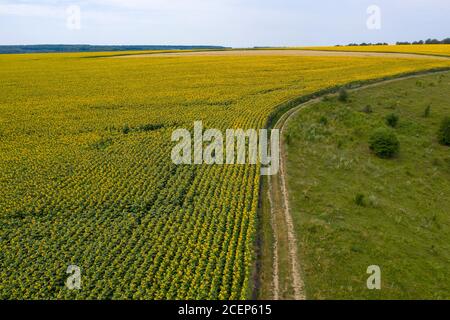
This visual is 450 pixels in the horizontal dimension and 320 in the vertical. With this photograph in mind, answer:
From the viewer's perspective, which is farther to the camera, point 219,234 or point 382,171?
point 382,171

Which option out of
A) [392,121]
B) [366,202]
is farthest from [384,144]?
[366,202]

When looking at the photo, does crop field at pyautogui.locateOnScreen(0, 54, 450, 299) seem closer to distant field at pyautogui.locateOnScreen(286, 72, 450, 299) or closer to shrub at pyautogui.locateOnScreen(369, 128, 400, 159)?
distant field at pyautogui.locateOnScreen(286, 72, 450, 299)

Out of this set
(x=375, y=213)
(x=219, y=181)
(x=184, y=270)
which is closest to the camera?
(x=184, y=270)

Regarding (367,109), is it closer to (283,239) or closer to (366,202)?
(366,202)

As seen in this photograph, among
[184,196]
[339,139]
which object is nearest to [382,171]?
[339,139]

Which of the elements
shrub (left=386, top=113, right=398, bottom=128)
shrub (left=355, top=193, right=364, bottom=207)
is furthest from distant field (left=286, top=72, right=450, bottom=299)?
shrub (left=386, top=113, right=398, bottom=128)
